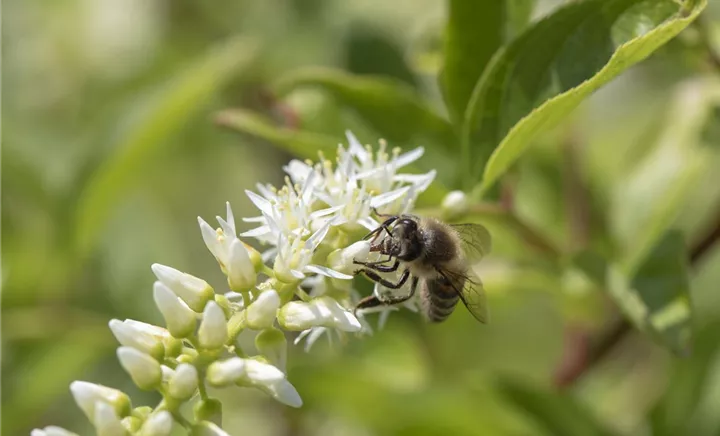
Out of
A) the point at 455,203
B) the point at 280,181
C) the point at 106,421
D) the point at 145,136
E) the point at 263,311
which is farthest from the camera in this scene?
the point at 280,181

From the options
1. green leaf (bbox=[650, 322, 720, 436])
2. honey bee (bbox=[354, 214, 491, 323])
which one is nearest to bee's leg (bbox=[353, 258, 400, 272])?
honey bee (bbox=[354, 214, 491, 323])

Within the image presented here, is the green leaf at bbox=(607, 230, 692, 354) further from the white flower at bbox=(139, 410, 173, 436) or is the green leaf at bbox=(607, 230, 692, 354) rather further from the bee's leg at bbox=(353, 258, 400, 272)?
the white flower at bbox=(139, 410, 173, 436)

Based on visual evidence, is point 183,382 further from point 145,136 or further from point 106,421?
point 145,136

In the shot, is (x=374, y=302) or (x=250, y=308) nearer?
(x=250, y=308)

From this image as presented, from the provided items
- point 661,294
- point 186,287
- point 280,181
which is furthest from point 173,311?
point 280,181

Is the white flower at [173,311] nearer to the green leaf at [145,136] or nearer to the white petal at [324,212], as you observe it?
the white petal at [324,212]

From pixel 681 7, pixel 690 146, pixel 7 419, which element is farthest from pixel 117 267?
pixel 681 7

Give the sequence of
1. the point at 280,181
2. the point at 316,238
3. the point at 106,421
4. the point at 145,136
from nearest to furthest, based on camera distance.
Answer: the point at 106,421
the point at 316,238
the point at 145,136
the point at 280,181

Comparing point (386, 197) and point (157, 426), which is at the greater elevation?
point (386, 197)
